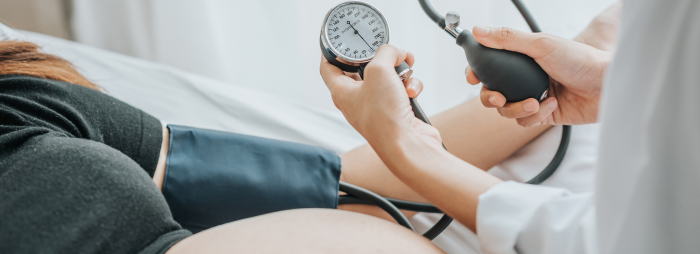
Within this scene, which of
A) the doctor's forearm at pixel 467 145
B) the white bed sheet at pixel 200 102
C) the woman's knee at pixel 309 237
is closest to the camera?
the woman's knee at pixel 309 237

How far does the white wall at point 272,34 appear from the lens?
117cm

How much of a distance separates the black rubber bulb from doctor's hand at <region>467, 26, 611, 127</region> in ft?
0.03

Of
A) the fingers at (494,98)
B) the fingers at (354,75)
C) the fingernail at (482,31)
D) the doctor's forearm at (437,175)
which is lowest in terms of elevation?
the fingers at (494,98)

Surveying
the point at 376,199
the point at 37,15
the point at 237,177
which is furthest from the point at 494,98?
the point at 37,15

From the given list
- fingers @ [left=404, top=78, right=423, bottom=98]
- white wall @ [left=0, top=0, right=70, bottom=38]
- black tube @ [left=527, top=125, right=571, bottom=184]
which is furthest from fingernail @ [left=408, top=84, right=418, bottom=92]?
white wall @ [left=0, top=0, right=70, bottom=38]

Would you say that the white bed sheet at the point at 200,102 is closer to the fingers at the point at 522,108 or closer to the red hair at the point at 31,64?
the red hair at the point at 31,64

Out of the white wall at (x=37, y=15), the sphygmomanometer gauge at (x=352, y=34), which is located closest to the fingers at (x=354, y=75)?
the sphygmomanometer gauge at (x=352, y=34)

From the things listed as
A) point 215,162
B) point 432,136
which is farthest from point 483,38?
point 215,162

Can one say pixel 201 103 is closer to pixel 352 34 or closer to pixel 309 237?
pixel 352 34

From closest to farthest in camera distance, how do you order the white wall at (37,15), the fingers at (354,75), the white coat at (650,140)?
the white coat at (650,140) < the fingers at (354,75) < the white wall at (37,15)

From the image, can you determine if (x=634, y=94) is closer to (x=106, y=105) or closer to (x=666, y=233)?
(x=666, y=233)

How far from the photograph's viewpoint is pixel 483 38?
51cm

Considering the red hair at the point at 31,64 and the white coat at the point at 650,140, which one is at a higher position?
the red hair at the point at 31,64

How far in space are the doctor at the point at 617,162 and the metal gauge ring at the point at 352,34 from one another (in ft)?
0.29
